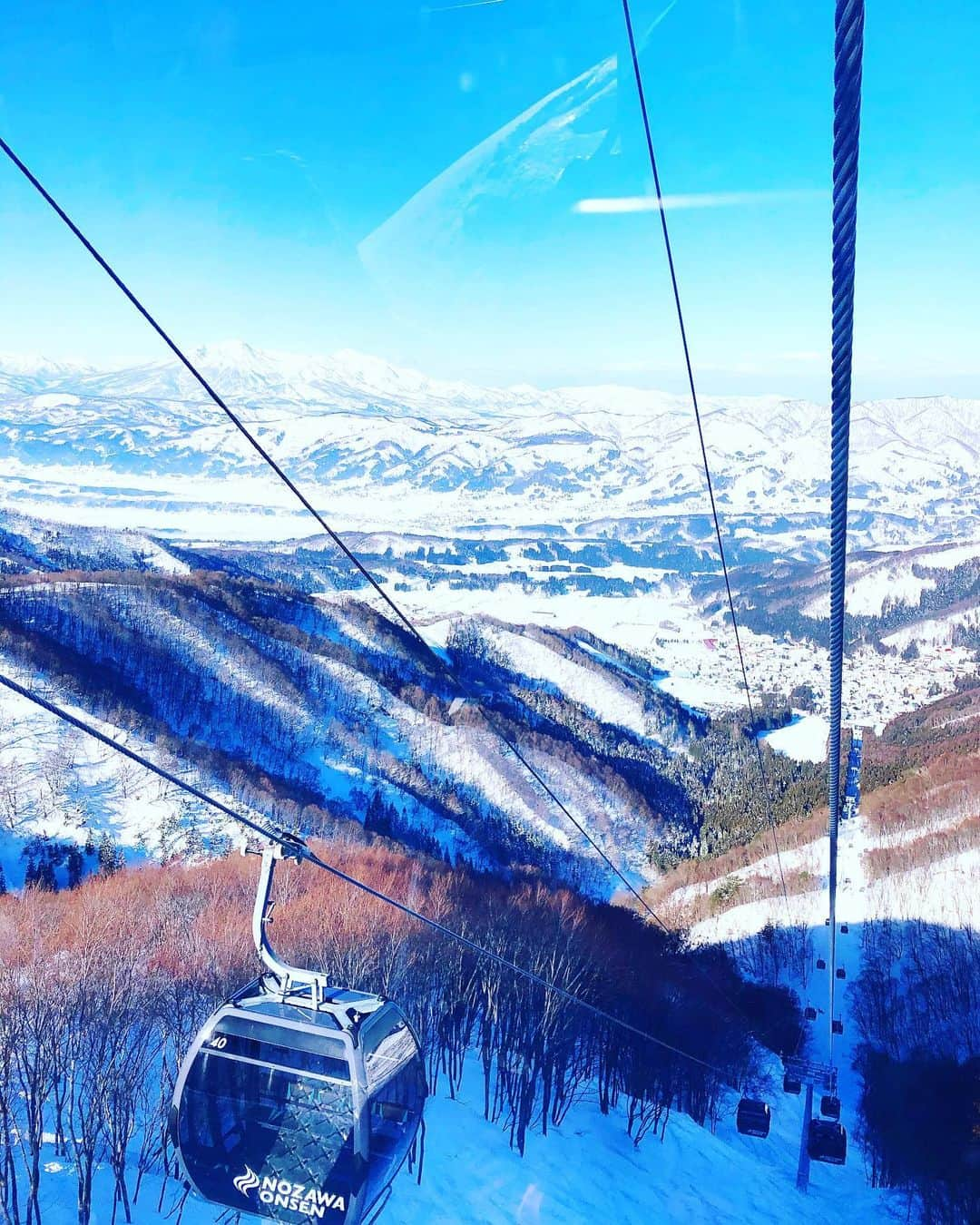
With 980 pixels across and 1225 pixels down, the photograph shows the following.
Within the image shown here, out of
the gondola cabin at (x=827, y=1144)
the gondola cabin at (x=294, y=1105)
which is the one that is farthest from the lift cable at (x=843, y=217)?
the gondola cabin at (x=827, y=1144)

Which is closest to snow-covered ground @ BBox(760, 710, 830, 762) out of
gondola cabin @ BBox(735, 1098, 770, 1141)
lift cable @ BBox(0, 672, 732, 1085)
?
gondola cabin @ BBox(735, 1098, 770, 1141)

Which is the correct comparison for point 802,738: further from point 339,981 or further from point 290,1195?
point 290,1195

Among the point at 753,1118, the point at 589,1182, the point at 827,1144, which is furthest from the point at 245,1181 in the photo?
the point at 753,1118

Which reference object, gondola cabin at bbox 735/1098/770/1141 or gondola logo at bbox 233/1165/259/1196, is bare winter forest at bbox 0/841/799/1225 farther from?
gondola logo at bbox 233/1165/259/1196

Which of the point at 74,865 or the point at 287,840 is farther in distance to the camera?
the point at 74,865

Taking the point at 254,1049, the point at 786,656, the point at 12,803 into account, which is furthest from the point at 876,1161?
the point at 786,656

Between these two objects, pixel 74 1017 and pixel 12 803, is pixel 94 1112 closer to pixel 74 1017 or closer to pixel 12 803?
pixel 74 1017
